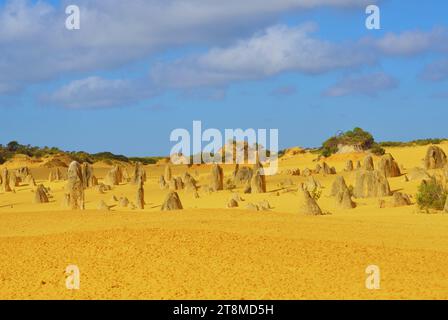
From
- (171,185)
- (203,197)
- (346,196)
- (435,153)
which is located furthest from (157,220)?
(435,153)

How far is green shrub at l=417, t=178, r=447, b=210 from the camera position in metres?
23.5

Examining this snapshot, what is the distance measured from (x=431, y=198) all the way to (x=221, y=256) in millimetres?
14585

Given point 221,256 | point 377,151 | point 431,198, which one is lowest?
point 221,256

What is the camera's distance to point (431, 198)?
23.7 meters

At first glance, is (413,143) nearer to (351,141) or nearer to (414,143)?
(414,143)

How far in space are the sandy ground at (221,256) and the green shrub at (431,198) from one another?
5019 millimetres

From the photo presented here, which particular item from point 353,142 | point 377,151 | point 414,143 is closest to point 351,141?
point 353,142

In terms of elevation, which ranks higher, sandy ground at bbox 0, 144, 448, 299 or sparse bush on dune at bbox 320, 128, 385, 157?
sparse bush on dune at bbox 320, 128, 385, 157

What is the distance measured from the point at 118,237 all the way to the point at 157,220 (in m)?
3.85

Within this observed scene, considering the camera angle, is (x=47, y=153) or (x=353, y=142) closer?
(x=353, y=142)

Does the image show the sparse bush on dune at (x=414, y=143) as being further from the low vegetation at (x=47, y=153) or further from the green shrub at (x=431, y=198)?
the green shrub at (x=431, y=198)

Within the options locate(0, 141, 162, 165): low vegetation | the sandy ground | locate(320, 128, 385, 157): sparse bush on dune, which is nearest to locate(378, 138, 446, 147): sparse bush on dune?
locate(320, 128, 385, 157): sparse bush on dune

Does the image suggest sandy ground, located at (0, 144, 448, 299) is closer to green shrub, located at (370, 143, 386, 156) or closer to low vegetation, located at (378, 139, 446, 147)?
green shrub, located at (370, 143, 386, 156)

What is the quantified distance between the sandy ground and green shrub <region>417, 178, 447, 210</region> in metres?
5.02
